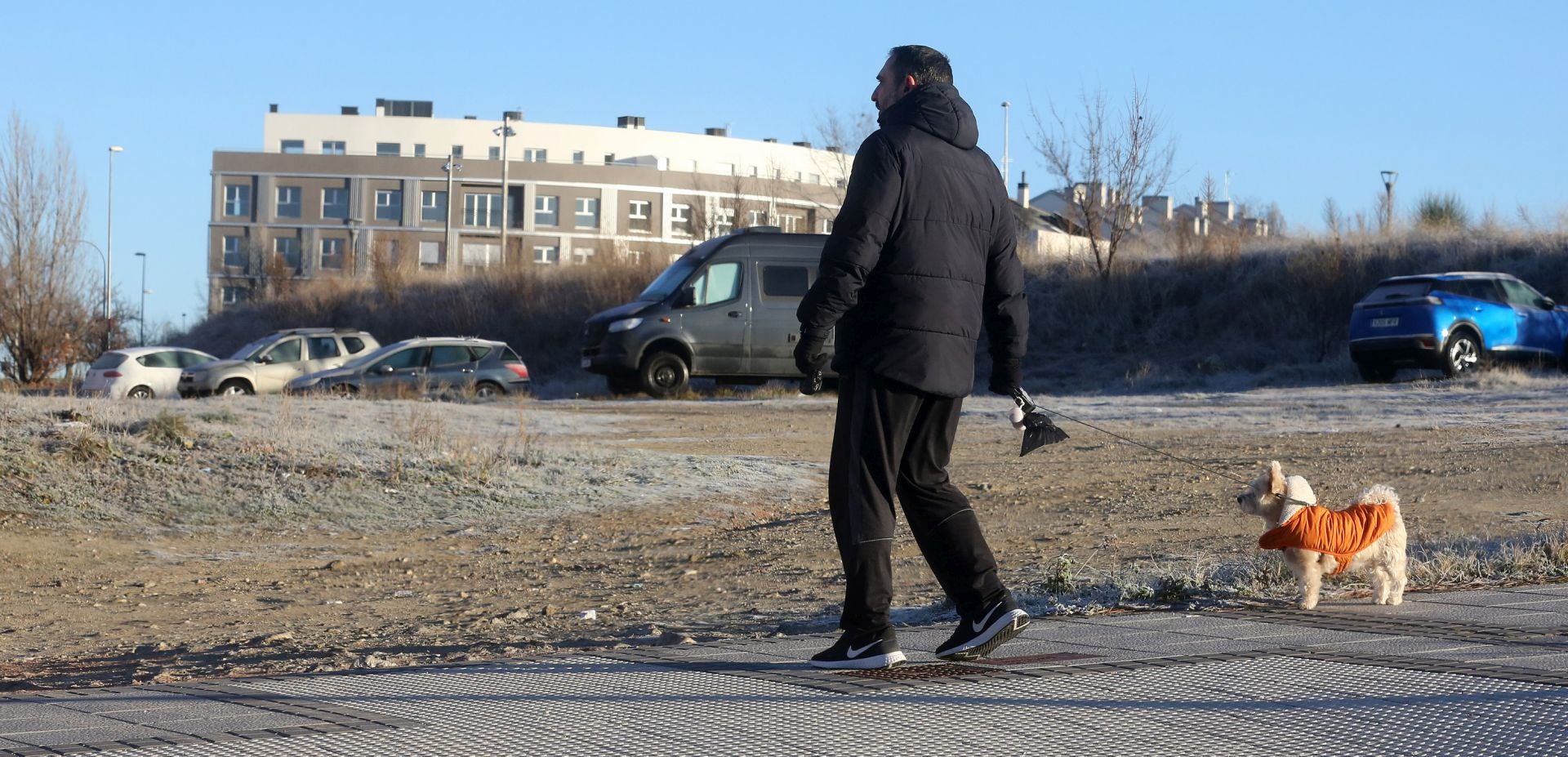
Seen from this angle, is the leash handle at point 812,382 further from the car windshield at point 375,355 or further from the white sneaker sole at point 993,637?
the car windshield at point 375,355

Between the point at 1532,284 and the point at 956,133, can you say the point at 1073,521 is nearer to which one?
the point at 956,133

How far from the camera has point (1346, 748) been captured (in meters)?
3.79

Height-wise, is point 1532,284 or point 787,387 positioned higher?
point 1532,284

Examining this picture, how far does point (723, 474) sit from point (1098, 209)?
22.8 meters

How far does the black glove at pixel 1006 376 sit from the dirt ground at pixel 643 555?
1.60m

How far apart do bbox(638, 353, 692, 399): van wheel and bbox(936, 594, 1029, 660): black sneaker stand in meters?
19.6

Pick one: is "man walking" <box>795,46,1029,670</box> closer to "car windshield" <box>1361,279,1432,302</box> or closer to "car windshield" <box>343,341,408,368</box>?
"car windshield" <box>1361,279,1432,302</box>

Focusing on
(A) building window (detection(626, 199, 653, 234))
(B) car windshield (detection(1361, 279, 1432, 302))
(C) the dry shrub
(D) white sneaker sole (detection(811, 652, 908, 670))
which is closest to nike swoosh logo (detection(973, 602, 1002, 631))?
(D) white sneaker sole (detection(811, 652, 908, 670))

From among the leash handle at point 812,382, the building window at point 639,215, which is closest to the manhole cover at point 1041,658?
the leash handle at point 812,382

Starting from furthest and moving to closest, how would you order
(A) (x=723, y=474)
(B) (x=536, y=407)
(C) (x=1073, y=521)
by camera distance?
(B) (x=536, y=407) → (A) (x=723, y=474) → (C) (x=1073, y=521)

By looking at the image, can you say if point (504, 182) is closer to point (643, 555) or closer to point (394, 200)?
point (394, 200)

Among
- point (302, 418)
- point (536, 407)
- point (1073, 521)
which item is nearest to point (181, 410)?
point (302, 418)

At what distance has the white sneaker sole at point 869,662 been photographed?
195 inches

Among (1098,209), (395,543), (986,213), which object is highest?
(1098,209)
